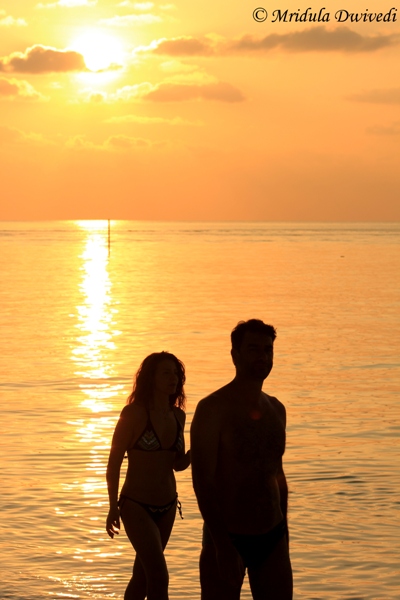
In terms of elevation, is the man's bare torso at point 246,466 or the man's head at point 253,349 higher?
the man's head at point 253,349

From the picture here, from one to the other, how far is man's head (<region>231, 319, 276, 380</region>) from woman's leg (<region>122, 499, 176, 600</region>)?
1.71m

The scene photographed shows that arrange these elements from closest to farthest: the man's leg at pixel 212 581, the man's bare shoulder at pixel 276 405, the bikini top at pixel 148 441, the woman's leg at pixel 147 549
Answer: the man's leg at pixel 212 581
the man's bare shoulder at pixel 276 405
the woman's leg at pixel 147 549
the bikini top at pixel 148 441

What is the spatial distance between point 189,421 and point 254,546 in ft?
40.5

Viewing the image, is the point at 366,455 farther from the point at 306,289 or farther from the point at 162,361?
the point at 306,289

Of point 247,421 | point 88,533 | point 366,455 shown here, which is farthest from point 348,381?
point 247,421

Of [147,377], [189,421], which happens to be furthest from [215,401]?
[189,421]

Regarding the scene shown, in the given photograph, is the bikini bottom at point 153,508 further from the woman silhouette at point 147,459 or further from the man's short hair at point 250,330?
the man's short hair at point 250,330

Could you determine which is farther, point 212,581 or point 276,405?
point 276,405

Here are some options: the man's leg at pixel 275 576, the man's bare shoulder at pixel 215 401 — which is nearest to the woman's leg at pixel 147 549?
the man's leg at pixel 275 576

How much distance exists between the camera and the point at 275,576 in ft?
18.1

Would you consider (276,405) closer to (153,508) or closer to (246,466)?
(246,466)

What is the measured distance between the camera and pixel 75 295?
53.2 metres

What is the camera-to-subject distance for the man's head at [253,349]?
5.41 metres

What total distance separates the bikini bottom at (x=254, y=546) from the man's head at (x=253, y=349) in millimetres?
796
